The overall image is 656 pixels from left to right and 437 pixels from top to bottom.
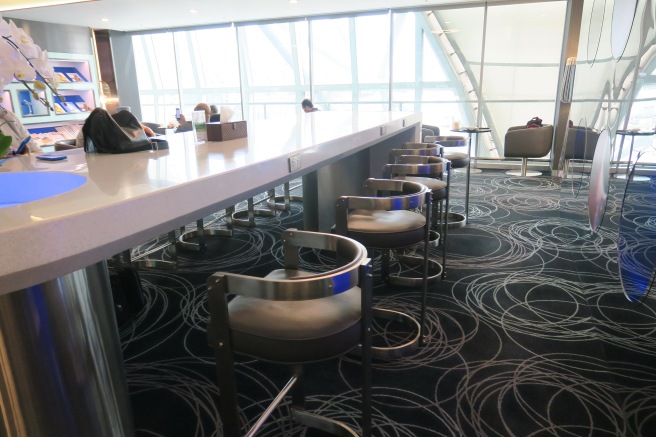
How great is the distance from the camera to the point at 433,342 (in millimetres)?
2215

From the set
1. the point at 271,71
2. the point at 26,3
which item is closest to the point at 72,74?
the point at 26,3

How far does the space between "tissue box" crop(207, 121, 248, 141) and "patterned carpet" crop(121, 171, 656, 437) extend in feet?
3.41

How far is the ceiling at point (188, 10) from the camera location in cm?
704

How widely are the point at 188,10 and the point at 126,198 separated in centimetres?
778

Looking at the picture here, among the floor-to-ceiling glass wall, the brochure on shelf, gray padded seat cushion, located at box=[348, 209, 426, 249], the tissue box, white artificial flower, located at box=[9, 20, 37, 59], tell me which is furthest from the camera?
the brochure on shelf

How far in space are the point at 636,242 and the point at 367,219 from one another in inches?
39.7

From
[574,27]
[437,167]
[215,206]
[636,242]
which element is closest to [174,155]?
[215,206]

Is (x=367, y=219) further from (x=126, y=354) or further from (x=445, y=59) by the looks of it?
(x=445, y=59)

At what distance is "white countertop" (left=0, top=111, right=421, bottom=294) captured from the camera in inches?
30.8

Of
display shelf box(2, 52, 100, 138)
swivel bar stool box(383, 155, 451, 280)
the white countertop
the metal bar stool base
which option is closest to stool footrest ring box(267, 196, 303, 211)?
swivel bar stool box(383, 155, 451, 280)

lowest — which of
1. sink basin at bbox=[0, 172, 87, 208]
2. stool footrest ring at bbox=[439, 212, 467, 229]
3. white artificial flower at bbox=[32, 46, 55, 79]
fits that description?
stool footrest ring at bbox=[439, 212, 467, 229]

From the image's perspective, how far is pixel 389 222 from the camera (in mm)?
1982

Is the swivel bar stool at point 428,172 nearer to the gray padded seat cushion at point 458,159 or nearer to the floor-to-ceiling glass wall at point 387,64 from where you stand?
the gray padded seat cushion at point 458,159

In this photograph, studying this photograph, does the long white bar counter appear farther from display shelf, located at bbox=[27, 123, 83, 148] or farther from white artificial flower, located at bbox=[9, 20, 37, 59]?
display shelf, located at bbox=[27, 123, 83, 148]
